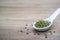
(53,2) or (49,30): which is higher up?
(53,2)

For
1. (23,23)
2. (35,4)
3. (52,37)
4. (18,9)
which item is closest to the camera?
(52,37)

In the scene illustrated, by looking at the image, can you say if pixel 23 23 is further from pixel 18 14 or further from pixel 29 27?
pixel 18 14

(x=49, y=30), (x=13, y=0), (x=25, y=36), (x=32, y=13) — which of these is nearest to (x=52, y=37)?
(x=49, y=30)

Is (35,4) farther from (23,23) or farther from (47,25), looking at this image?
(47,25)

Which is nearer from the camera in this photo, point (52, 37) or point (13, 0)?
point (52, 37)

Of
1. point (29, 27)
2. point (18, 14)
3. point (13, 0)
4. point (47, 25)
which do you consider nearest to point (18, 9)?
point (18, 14)

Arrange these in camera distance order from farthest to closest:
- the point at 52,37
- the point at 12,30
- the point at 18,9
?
1. the point at 18,9
2. the point at 12,30
3. the point at 52,37

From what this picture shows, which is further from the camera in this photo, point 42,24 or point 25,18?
point 25,18

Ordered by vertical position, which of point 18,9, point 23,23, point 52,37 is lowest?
point 52,37
